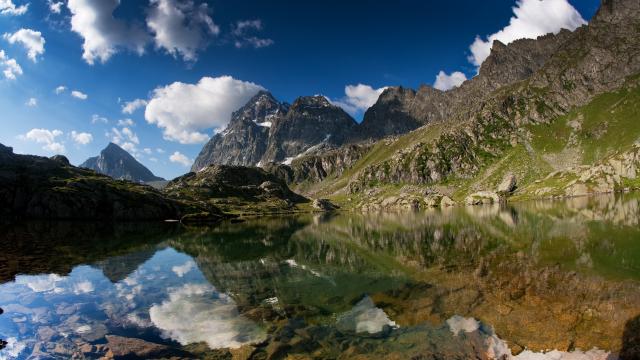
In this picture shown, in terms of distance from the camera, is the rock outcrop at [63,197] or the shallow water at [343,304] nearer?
the shallow water at [343,304]

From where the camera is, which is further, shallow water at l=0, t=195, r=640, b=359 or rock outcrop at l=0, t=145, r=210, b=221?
rock outcrop at l=0, t=145, r=210, b=221

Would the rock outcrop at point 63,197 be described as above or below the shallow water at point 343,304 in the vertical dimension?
above

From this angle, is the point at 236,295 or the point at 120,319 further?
the point at 236,295

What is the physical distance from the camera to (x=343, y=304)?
31.4 meters

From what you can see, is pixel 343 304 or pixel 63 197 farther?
pixel 63 197

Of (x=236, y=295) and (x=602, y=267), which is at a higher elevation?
(x=602, y=267)

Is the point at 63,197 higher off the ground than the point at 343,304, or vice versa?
the point at 63,197

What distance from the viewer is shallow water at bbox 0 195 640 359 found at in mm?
21266

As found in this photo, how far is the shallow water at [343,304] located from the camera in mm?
21266

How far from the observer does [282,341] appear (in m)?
22.8

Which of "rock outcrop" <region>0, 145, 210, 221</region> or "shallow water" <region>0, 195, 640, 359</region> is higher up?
"rock outcrop" <region>0, 145, 210, 221</region>

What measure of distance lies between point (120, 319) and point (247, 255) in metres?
34.7

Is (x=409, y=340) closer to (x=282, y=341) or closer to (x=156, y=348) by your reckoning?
(x=282, y=341)

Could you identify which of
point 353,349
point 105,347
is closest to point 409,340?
point 353,349
